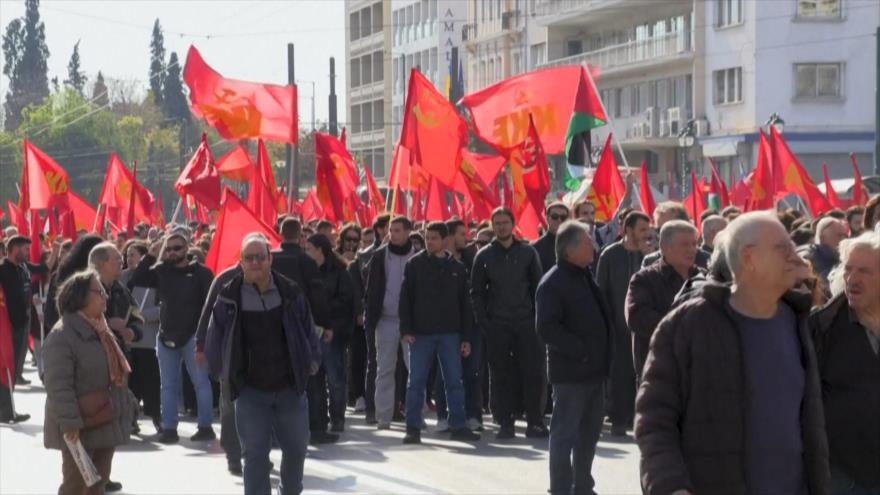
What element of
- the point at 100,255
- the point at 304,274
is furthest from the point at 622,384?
the point at 100,255

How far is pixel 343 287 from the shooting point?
16.2 m

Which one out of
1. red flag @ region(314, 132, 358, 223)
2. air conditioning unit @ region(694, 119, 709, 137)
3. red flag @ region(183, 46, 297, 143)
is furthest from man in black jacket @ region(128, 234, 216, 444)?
air conditioning unit @ region(694, 119, 709, 137)

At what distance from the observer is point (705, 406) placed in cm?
598

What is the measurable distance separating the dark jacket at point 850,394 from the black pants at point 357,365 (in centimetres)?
1097

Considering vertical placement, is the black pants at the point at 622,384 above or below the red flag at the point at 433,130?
below

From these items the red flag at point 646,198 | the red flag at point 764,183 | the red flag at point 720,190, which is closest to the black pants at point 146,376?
the red flag at point 646,198

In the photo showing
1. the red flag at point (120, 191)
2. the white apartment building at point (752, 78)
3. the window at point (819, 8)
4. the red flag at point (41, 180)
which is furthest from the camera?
the window at point (819, 8)

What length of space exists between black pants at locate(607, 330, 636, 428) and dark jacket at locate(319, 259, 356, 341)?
260cm

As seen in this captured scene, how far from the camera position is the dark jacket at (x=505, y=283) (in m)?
15.2

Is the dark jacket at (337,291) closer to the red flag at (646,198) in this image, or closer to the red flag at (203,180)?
the red flag at (203,180)

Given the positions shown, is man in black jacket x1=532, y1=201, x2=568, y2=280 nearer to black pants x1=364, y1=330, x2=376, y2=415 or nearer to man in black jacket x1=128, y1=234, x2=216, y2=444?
black pants x1=364, y1=330, x2=376, y2=415

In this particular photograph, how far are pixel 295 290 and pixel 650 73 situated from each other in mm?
55101

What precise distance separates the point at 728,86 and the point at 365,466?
46.3 meters

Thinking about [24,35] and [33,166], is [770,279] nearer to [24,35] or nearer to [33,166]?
[33,166]
